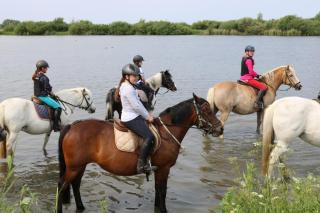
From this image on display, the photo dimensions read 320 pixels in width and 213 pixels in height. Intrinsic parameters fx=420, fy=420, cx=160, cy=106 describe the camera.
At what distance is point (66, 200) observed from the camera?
798cm

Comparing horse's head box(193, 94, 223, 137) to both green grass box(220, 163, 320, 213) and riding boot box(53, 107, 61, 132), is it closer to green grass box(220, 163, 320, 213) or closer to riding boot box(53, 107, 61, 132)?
green grass box(220, 163, 320, 213)

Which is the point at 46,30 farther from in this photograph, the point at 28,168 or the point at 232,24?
the point at 28,168

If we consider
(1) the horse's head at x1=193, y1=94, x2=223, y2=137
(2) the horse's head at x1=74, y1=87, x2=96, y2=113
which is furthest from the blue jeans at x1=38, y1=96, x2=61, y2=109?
(1) the horse's head at x1=193, y1=94, x2=223, y2=137

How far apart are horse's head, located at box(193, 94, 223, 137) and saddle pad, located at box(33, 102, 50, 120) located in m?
4.58

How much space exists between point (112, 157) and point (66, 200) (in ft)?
4.61

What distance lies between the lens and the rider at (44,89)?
1056 cm

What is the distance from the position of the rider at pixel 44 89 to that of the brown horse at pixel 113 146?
3.42 meters

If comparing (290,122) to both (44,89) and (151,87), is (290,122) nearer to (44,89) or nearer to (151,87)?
(151,87)

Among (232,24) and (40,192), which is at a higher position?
(232,24)

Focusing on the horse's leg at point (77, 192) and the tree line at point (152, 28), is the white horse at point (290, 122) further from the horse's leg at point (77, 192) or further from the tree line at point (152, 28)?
the tree line at point (152, 28)

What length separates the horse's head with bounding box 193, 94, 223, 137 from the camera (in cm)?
792

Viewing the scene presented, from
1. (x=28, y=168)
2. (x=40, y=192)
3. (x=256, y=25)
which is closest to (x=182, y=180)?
(x=40, y=192)

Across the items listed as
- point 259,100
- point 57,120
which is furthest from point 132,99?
point 259,100

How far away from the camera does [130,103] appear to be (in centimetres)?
732
